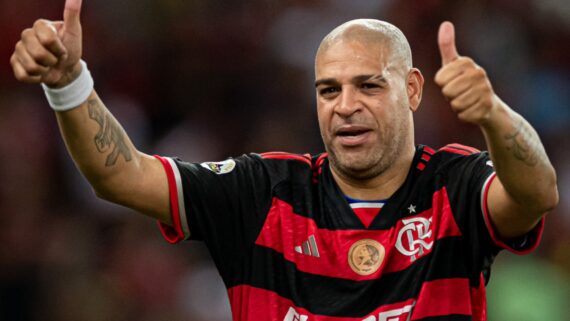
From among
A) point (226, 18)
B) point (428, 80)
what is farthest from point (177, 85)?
point (428, 80)

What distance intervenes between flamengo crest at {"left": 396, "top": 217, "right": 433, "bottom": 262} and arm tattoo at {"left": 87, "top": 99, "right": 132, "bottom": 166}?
107 centimetres

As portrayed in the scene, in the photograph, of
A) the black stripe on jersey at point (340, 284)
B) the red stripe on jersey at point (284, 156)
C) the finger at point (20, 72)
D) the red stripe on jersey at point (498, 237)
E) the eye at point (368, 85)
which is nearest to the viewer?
the finger at point (20, 72)

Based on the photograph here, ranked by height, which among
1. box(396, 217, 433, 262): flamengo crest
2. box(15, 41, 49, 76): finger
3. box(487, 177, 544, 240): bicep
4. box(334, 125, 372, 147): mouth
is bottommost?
box(396, 217, 433, 262): flamengo crest

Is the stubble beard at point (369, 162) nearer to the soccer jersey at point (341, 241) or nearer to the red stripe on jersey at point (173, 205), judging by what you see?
the soccer jersey at point (341, 241)

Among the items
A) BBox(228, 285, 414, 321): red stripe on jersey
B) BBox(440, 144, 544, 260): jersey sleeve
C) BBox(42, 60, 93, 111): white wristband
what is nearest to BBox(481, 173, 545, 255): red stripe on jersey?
BBox(440, 144, 544, 260): jersey sleeve

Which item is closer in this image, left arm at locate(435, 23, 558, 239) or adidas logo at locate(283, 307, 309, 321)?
left arm at locate(435, 23, 558, 239)

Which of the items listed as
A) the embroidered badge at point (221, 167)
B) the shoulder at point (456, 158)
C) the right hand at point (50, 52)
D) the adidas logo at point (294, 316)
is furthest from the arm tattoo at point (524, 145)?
the right hand at point (50, 52)

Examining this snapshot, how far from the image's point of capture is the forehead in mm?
3545

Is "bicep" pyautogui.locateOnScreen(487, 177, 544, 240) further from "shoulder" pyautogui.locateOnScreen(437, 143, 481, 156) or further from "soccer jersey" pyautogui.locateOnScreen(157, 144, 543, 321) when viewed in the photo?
"shoulder" pyautogui.locateOnScreen(437, 143, 481, 156)

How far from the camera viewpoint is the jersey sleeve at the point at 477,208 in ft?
10.6

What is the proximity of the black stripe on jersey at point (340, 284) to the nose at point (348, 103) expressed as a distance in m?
0.60

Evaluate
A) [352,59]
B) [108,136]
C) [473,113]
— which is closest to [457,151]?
[352,59]

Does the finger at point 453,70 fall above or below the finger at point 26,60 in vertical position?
below

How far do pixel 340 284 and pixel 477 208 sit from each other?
0.58 m
